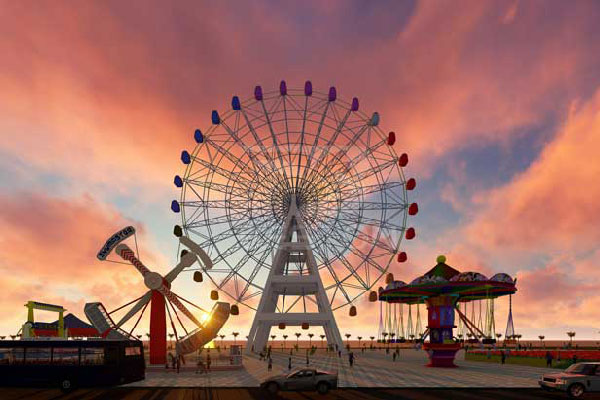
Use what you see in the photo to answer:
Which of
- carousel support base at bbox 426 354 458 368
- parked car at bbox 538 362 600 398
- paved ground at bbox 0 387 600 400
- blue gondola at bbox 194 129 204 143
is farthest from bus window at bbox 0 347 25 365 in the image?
carousel support base at bbox 426 354 458 368

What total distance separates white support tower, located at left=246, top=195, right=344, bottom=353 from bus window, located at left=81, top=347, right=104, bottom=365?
33253 millimetres

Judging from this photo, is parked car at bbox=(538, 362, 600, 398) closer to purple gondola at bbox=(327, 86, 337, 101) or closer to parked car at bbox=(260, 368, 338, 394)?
parked car at bbox=(260, 368, 338, 394)

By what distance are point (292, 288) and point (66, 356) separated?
3852 cm

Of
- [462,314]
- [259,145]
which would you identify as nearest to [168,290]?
[259,145]

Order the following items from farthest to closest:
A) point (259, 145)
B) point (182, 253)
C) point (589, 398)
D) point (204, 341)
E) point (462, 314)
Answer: point (462, 314) → point (259, 145) → point (182, 253) → point (204, 341) → point (589, 398)

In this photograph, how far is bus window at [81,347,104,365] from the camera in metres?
28.8

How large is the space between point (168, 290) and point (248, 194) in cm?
1835

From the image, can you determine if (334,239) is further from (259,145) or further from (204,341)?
(204,341)

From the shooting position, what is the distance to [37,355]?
2905 cm

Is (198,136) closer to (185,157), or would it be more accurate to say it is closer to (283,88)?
(185,157)

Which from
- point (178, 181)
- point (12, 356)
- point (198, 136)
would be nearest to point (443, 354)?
point (178, 181)

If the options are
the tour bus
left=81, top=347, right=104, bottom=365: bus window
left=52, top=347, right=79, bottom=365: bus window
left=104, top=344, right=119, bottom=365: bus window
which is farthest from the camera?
left=104, top=344, right=119, bottom=365: bus window

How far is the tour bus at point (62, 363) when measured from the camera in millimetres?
28578

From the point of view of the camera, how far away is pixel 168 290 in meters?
44.3
